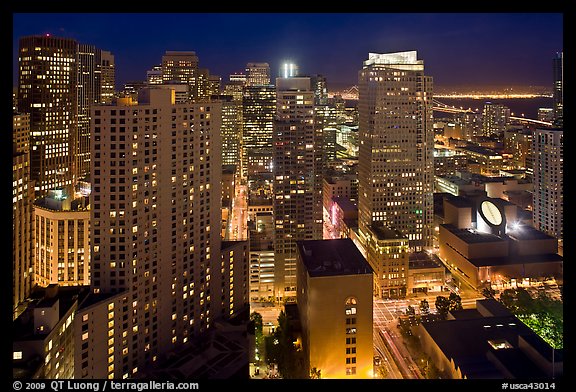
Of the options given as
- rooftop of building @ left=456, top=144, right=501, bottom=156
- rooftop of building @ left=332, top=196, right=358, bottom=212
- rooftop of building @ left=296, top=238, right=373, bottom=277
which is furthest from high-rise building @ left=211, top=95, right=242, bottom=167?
rooftop of building @ left=296, top=238, right=373, bottom=277

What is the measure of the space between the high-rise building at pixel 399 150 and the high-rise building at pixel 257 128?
24.5ft

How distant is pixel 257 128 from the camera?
73.3 feet

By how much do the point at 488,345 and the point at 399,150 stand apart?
8.10 meters

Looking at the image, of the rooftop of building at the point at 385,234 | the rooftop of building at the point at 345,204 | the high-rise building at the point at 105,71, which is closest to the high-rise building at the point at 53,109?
the high-rise building at the point at 105,71

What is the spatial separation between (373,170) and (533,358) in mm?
8534

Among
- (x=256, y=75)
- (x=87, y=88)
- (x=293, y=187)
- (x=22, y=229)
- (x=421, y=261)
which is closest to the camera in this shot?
(x=22, y=229)

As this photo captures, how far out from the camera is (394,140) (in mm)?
13031

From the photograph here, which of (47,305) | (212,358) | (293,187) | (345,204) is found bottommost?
(212,358)

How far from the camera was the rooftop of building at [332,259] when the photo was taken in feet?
21.0

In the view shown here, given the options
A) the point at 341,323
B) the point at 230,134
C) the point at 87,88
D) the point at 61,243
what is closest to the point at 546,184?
the point at 341,323

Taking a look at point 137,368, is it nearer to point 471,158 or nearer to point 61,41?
point 61,41

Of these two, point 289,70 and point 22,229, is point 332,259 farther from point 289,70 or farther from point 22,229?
point 289,70
